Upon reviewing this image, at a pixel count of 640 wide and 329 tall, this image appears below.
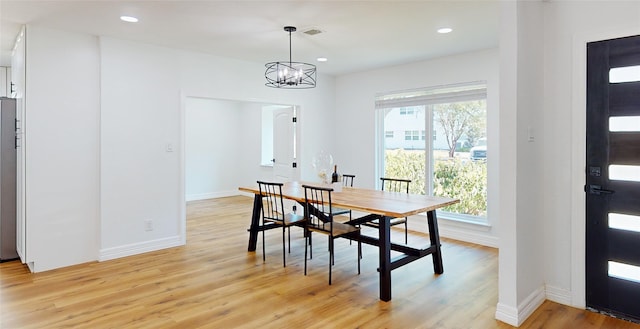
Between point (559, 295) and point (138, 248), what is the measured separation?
14.2ft

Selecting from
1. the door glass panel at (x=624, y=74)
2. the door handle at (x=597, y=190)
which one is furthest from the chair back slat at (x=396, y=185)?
the door glass panel at (x=624, y=74)

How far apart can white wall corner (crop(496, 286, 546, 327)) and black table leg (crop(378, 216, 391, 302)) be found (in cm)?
83

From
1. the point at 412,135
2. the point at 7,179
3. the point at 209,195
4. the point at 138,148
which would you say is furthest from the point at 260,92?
the point at 209,195

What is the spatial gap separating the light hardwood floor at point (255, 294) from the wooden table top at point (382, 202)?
0.73 meters

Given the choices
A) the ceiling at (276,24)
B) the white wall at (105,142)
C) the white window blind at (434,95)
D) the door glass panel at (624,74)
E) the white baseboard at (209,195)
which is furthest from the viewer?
the white baseboard at (209,195)

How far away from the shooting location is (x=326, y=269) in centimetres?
390

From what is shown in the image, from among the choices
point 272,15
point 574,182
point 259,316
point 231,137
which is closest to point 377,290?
point 259,316

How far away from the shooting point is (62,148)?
13.1 ft

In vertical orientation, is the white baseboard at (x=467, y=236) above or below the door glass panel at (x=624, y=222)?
below

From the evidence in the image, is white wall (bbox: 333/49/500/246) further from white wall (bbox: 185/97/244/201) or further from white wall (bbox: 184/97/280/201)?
white wall (bbox: 185/97/244/201)

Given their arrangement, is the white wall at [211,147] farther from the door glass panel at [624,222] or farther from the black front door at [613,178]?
the door glass panel at [624,222]

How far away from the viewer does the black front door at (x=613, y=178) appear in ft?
8.68

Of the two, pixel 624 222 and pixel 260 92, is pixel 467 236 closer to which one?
pixel 624 222

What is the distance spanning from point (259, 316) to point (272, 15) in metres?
2.60
